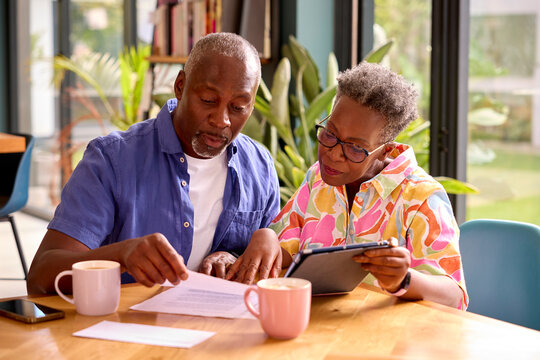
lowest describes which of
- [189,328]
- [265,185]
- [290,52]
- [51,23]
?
[189,328]

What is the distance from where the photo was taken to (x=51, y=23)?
684cm

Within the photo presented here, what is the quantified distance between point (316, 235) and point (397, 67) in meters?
1.92

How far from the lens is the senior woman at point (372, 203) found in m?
1.58

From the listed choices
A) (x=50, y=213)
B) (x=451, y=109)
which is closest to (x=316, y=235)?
(x=451, y=109)

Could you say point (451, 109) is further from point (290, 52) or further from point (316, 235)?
point (316, 235)

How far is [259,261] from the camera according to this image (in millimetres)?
1628

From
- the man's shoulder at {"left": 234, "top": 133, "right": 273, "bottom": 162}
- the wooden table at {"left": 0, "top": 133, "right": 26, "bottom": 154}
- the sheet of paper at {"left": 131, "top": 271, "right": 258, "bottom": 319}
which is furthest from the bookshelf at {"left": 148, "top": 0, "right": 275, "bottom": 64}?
the sheet of paper at {"left": 131, "top": 271, "right": 258, "bottom": 319}

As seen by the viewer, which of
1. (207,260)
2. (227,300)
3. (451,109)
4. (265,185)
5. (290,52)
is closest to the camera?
(227,300)

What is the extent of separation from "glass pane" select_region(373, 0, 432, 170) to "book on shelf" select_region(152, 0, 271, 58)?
69cm

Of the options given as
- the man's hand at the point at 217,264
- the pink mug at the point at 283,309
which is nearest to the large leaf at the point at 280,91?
the man's hand at the point at 217,264

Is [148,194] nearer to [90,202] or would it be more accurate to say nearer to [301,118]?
[90,202]

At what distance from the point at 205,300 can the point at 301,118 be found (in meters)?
2.05

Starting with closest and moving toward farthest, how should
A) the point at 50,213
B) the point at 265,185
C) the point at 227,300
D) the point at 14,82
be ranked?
the point at 227,300
the point at 265,185
the point at 50,213
the point at 14,82

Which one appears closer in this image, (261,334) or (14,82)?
(261,334)
